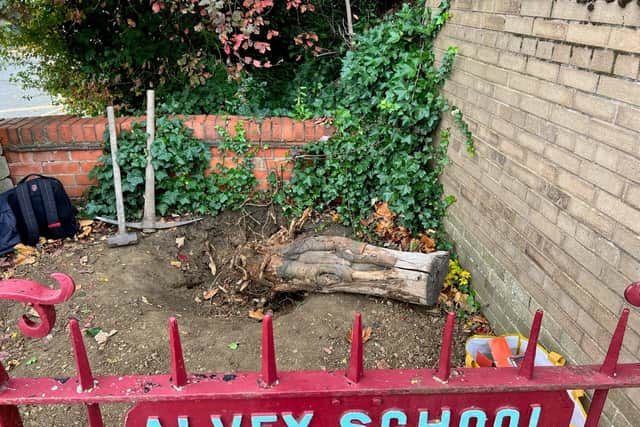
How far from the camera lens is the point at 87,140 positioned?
4.54 m

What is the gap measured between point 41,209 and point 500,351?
12.2ft

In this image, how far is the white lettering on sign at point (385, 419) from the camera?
117 centimetres

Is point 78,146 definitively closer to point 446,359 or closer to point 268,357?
point 268,357

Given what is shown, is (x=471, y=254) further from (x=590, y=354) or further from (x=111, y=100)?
(x=111, y=100)

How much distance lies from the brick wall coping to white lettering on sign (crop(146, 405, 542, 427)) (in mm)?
3532

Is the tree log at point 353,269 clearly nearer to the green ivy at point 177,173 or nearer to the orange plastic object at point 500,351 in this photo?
the orange plastic object at point 500,351

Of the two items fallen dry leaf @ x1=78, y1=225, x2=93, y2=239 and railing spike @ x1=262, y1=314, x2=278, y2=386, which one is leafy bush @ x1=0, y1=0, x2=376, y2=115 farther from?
railing spike @ x1=262, y1=314, x2=278, y2=386

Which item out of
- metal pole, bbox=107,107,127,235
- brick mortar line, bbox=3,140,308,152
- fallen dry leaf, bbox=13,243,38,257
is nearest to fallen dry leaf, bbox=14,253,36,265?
fallen dry leaf, bbox=13,243,38,257

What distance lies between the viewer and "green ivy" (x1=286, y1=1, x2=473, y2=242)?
3.98 meters

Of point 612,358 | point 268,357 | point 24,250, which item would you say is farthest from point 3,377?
point 24,250

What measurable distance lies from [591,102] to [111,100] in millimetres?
5083

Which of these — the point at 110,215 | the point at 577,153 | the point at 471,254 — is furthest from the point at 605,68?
the point at 110,215

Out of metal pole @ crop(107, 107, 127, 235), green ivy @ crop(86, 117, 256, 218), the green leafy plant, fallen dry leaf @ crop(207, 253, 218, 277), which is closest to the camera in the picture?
the green leafy plant

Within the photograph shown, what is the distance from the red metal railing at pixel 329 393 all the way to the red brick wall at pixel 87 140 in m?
3.51
